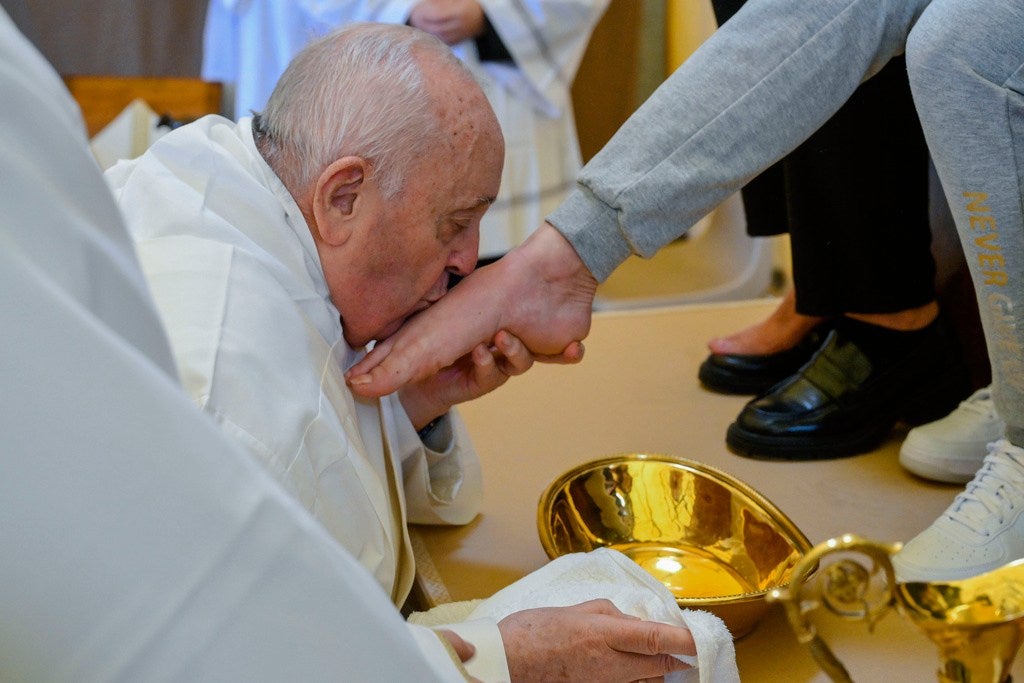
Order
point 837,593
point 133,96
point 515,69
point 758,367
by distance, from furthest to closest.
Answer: point 133,96 < point 515,69 < point 758,367 < point 837,593

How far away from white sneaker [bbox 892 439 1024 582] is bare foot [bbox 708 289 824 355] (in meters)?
0.62

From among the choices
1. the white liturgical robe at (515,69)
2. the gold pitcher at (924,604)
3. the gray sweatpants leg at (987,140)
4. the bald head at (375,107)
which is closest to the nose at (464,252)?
the bald head at (375,107)

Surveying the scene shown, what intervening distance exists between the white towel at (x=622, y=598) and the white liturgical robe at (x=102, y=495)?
0.55 m

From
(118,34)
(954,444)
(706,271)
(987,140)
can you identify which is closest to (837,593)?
(987,140)

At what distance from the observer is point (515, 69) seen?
273 cm

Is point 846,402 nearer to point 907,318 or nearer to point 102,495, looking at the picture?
point 907,318

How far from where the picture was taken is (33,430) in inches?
17.4

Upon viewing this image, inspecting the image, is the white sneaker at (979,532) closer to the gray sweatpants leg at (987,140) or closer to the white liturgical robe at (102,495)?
the gray sweatpants leg at (987,140)

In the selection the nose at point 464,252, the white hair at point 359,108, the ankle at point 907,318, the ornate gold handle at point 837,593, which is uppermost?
the ornate gold handle at point 837,593

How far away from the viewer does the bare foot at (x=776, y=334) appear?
6.15ft

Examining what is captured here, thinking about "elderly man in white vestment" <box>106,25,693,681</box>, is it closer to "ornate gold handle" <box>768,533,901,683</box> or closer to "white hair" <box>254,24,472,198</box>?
"white hair" <box>254,24,472,198</box>

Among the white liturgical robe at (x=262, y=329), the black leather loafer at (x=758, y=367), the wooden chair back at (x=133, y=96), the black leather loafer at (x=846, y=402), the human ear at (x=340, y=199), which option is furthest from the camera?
the wooden chair back at (x=133, y=96)

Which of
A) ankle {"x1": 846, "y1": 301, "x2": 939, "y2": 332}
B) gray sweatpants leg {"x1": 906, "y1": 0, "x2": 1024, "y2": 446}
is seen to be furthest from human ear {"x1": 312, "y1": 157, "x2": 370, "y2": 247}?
ankle {"x1": 846, "y1": 301, "x2": 939, "y2": 332}

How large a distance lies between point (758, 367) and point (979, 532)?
2.31 feet
